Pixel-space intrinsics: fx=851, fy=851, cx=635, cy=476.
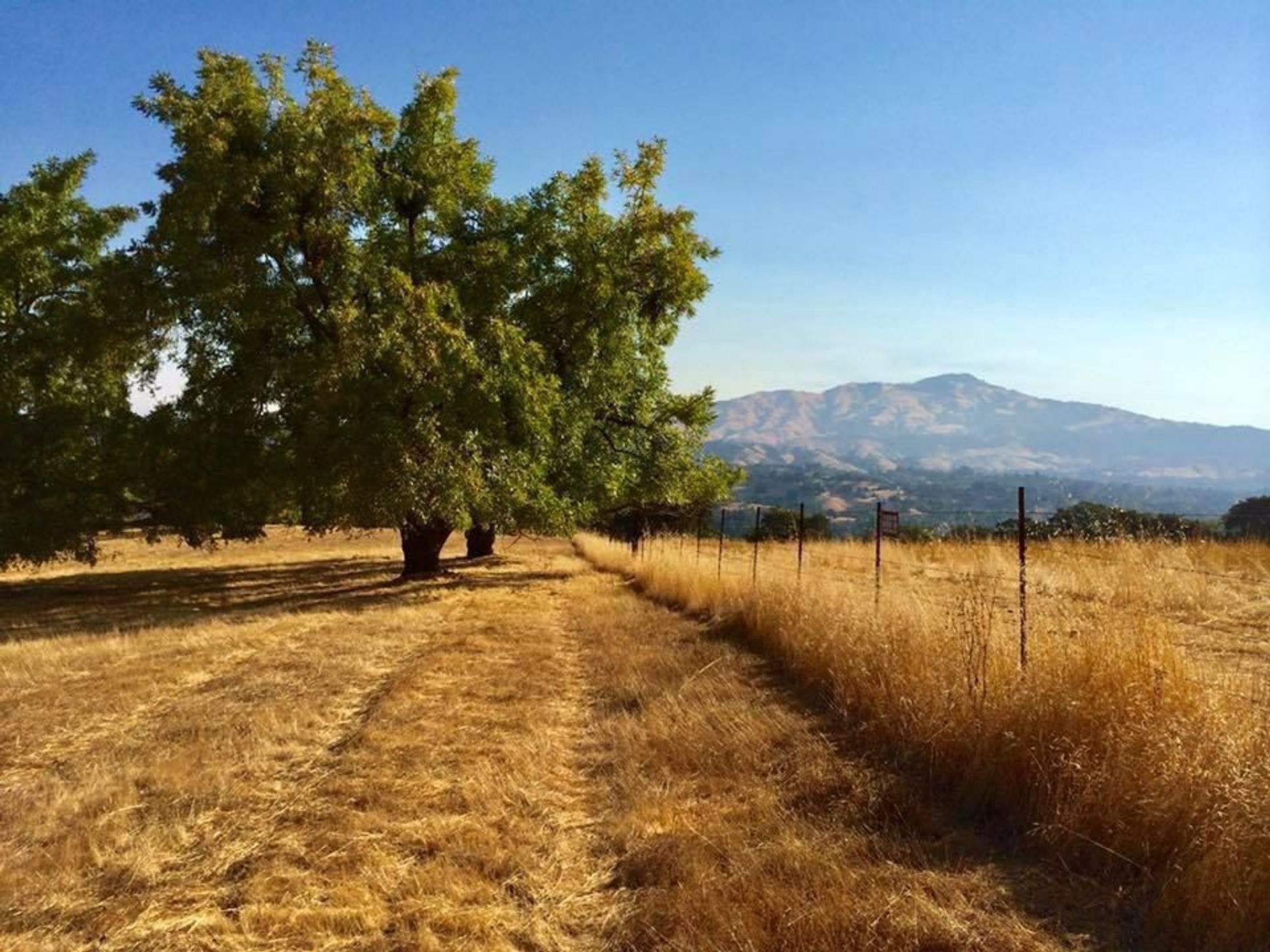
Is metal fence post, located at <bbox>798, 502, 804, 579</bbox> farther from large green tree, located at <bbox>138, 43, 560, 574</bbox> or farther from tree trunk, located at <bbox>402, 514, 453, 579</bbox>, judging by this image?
tree trunk, located at <bbox>402, 514, 453, 579</bbox>

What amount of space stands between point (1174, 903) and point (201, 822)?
5454 mm

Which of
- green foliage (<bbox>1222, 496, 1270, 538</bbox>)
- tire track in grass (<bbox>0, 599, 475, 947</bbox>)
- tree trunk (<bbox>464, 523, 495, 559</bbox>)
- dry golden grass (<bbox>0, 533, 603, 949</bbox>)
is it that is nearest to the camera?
dry golden grass (<bbox>0, 533, 603, 949</bbox>)

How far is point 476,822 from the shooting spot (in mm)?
5391

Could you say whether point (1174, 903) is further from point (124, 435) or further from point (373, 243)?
point (124, 435)

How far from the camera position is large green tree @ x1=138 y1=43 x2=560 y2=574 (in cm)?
1700

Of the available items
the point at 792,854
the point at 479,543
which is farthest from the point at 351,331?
the point at 479,543

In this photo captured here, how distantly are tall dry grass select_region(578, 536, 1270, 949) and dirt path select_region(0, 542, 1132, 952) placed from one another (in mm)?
387

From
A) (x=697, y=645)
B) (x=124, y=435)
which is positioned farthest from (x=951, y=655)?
(x=124, y=435)

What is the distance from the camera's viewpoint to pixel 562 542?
176ft

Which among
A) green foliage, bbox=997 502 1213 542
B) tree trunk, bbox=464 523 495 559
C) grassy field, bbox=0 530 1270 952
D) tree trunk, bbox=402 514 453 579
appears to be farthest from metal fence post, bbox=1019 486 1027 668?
tree trunk, bbox=464 523 495 559

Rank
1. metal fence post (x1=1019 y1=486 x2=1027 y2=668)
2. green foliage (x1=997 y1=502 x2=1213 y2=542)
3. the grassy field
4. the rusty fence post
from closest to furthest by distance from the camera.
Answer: the grassy field < metal fence post (x1=1019 y1=486 x2=1027 y2=668) < green foliage (x1=997 y1=502 x2=1213 y2=542) < the rusty fence post

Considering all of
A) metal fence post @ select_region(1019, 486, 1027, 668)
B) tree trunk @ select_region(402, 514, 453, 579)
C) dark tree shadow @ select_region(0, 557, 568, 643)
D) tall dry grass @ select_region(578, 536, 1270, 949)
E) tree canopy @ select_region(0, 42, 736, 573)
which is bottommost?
dark tree shadow @ select_region(0, 557, 568, 643)

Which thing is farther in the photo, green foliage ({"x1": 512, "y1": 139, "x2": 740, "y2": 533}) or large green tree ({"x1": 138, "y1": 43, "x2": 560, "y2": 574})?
green foliage ({"x1": 512, "y1": 139, "x2": 740, "y2": 533})

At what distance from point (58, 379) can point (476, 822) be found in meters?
23.5
